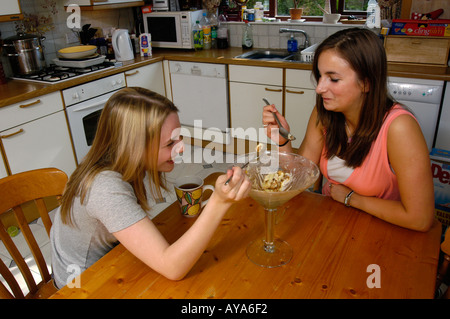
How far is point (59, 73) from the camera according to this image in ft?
9.45

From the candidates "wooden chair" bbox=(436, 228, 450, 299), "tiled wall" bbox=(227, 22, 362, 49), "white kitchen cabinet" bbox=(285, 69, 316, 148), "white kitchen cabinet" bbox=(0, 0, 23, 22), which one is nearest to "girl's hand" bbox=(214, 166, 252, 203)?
"wooden chair" bbox=(436, 228, 450, 299)

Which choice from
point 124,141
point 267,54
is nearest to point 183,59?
point 267,54

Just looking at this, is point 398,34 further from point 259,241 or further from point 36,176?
point 36,176

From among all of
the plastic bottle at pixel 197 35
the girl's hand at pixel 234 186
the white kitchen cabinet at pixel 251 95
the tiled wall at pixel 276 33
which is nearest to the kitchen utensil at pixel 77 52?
the plastic bottle at pixel 197 35

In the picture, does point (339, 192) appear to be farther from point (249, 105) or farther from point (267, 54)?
point (267, 54)

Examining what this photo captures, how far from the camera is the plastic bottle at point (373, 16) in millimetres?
3013

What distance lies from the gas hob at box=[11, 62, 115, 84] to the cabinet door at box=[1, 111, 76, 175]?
25 centimetres

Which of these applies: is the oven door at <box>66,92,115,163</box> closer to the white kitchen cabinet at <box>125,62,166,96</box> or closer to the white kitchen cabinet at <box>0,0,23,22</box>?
the white kitchen cabinet at <box>125,62,166,96</box>

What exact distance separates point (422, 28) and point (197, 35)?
1878mm

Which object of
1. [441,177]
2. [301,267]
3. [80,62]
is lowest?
[441,177]

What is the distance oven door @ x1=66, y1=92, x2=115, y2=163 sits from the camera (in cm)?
279

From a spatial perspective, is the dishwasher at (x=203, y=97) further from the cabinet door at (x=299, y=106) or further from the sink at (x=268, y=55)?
the cabinet door at (x=299, y=106)

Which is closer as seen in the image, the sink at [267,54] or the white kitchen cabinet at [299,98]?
the white kitchen cabinet at [299,98]

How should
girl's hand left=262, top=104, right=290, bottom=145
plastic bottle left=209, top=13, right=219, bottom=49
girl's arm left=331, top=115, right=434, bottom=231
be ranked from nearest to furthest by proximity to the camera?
girl's arm left=331, top=115, right=434, bottom=231
girl's hand left=262, top=104, right=290, bottom=145
plastic bottle left=209, top=13, right=219, bottom=49
